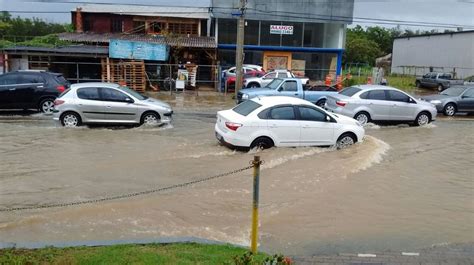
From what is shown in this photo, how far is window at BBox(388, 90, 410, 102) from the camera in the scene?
1788cm

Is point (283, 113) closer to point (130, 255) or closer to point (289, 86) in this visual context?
point (130, 255)

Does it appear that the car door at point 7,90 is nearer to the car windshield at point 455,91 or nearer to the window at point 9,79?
the window at point 9,79

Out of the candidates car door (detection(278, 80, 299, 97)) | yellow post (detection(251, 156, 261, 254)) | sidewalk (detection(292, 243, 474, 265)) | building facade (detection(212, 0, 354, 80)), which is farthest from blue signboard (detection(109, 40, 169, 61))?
yellow post (detection(251, 156, 261, 254))

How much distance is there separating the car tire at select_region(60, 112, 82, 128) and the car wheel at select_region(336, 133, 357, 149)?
8.31 metres

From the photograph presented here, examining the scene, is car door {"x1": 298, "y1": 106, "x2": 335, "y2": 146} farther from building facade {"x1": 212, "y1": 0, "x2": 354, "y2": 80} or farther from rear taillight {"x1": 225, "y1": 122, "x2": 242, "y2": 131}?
building facade {"x1": 212, "y1": 0, "x2": 354, "y2": 80}

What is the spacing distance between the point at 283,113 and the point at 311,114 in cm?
80

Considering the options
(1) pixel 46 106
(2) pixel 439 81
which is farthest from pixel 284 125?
(2) pixel 439 81

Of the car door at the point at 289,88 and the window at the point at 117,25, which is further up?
the window at the point at 117,25

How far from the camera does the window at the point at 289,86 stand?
810 inches

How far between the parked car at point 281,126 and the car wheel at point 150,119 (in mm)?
3720

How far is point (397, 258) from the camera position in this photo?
5977 mm

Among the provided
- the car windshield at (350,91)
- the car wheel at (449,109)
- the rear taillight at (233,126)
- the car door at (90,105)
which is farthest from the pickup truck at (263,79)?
the rear taillight at (233,126)

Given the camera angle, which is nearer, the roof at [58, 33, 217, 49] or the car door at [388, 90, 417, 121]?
the car door at [388, 90, 417, 121]

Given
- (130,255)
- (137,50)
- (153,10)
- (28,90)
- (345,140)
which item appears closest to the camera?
(130,255)
